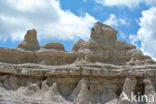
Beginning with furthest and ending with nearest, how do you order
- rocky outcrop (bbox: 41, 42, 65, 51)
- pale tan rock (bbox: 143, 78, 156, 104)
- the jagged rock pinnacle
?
1. the jagged rock pinnacle
2. rocky outcrop (bbox: 41, 42, 65, 51)
3. pale tan rock (bbox: 143, 78, 156, 104)

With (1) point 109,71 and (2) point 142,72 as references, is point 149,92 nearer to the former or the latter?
(2) point 142,72

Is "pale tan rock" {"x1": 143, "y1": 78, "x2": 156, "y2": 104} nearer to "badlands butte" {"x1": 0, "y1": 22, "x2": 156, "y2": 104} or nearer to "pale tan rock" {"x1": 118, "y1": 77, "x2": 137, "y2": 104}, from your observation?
"badlands butte" {"x1": 0, "y1": 22, "x2": 156, "y2": 104}

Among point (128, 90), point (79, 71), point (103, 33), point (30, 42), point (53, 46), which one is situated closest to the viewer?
point (128, 90)

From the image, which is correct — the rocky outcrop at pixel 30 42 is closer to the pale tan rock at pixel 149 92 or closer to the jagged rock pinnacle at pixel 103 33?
the jagged rock pinnacle at pixel 103 33

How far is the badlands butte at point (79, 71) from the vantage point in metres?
21.7

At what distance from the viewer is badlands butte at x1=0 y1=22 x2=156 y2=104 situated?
71.3 ft

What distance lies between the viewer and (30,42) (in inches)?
1072

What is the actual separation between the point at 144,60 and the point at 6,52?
1604cm

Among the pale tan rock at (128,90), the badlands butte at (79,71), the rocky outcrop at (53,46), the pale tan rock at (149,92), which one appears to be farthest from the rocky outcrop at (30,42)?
the pale tan rock at (149,92)

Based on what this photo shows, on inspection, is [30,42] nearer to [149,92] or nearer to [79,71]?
[79,71]

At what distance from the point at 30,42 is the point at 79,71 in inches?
315

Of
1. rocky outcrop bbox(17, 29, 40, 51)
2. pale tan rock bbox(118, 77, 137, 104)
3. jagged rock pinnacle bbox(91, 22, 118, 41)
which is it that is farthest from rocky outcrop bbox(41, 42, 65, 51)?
pale tan rock bbox(118, 77, 137, 104)

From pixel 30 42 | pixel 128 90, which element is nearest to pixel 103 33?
pixel 128 90

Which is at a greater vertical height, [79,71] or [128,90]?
[79,71]
